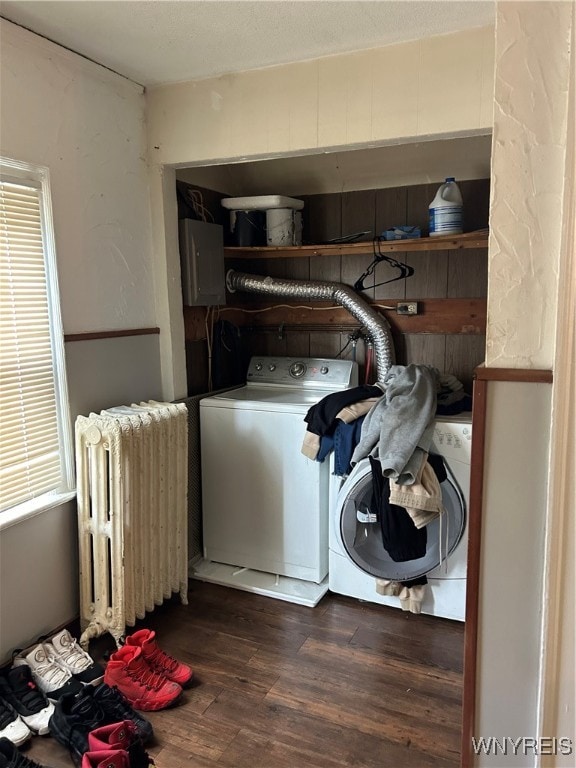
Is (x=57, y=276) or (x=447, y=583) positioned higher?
(x=57, y=276)

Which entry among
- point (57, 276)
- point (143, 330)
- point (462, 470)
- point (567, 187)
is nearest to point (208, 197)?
point (143, 330)

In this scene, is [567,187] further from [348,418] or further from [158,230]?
[158,230]

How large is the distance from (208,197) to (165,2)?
1.33 metres

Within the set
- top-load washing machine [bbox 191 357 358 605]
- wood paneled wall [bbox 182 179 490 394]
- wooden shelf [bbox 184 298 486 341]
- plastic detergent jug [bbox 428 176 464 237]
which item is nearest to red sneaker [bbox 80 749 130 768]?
top-load washing machine [bbox 191 357 358 605]

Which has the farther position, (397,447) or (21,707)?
(397,447)

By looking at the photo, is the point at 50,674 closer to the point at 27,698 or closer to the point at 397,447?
the point at 27,698

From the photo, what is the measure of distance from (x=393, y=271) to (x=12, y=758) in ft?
8.75

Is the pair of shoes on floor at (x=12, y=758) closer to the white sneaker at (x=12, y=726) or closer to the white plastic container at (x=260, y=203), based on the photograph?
the white sneaker at (x=12, y=726)

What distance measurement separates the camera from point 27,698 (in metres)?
1.99

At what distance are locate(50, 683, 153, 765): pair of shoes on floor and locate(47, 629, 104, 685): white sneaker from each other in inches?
4.3

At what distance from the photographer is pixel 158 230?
2750 mm

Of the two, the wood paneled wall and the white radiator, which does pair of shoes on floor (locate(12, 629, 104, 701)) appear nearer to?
the white radiator

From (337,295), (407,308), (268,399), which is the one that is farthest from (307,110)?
(268,399)

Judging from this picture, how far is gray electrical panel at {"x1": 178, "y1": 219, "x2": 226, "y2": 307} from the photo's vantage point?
289 centimetres
